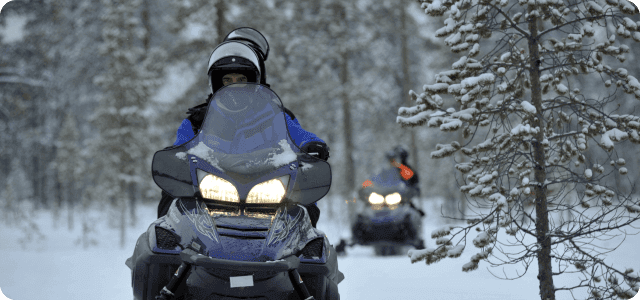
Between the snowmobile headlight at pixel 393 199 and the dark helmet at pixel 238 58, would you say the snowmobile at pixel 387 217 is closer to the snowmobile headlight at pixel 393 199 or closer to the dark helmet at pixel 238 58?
the snowmobile headlight at pixel 393 199

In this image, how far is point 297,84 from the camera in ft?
63.6

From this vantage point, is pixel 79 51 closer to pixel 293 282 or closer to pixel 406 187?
pixel 406 187

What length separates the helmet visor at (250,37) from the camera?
4137 millimetres

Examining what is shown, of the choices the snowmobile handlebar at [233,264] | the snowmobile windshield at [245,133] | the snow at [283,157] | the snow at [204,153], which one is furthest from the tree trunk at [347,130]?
the snowmobile handlebar at [233,264]

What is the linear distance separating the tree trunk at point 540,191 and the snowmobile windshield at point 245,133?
2.22 m

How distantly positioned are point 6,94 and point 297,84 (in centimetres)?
1146

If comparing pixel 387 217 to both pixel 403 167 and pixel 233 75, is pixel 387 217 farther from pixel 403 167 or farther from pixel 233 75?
pixel 233 75

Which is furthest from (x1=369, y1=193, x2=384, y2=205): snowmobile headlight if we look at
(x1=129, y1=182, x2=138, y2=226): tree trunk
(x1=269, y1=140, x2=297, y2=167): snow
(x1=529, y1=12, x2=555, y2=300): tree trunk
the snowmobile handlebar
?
(x1=129, y1=182, x2=138, y2=226): tree trunk

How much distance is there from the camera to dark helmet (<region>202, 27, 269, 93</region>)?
368 cm

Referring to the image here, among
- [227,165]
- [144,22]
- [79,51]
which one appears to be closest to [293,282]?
[227,165]

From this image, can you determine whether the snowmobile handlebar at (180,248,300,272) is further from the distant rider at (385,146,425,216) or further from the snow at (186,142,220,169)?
the distant rider at (385,146,425,216)

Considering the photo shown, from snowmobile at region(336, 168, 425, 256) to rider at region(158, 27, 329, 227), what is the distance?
5.12 m

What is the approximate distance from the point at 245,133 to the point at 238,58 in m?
1.02

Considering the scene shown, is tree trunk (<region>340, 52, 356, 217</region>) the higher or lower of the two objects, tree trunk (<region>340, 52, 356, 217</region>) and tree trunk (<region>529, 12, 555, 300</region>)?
the higher
